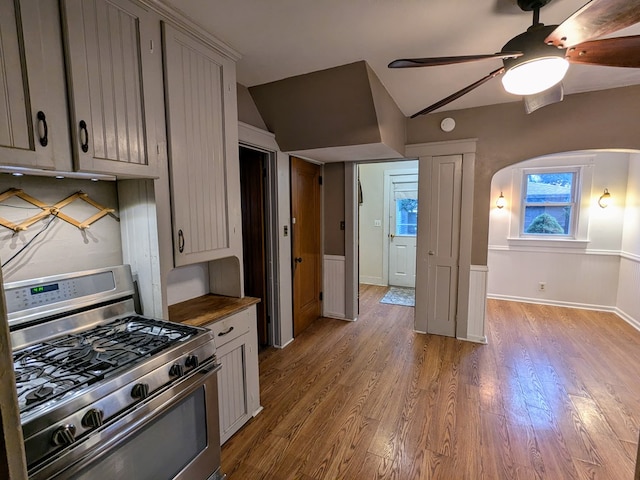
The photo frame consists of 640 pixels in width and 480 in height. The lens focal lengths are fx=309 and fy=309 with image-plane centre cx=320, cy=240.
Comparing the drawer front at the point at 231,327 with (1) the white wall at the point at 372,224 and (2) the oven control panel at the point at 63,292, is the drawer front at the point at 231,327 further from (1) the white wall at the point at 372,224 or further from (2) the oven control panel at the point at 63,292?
(1) the white wall at the point at 372,224

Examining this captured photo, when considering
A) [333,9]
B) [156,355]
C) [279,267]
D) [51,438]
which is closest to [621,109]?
[333,9]

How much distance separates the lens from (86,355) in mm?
1224

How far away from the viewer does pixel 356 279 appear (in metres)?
4.04

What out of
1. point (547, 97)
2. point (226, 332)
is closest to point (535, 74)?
point (547, 97)

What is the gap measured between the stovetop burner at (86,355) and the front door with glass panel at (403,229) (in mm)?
4469

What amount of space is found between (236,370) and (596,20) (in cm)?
239

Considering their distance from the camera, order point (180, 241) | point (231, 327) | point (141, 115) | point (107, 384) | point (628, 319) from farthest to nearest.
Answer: point (628, 319)
point (231, 327)
point (180, 241)
point (141, 115)
point (107, 384)

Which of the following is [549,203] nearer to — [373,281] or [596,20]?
[373,281]

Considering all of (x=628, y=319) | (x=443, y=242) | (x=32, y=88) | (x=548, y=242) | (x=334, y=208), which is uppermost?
(x=32, y=88)

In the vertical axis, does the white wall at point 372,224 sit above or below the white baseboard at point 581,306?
above

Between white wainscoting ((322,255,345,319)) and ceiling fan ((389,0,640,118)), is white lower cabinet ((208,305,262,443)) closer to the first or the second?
ceiling fan ((389,0,640,118))

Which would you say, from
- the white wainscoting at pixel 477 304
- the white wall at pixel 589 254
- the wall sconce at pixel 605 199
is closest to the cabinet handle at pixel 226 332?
the white wainscoting at pixel 477 304

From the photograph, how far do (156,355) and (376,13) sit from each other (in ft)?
6.37

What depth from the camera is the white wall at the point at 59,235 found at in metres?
1.33
